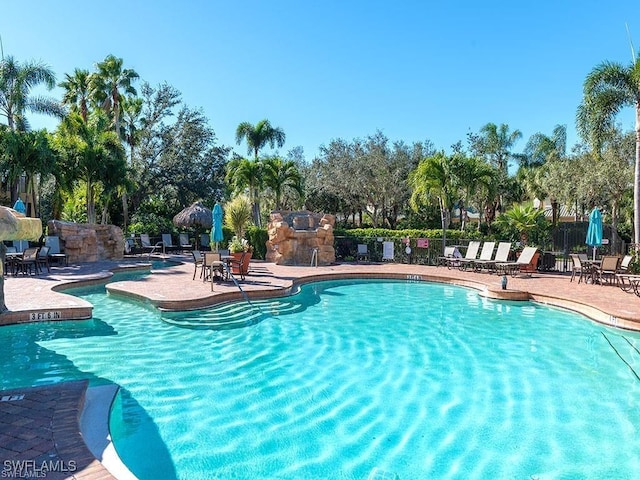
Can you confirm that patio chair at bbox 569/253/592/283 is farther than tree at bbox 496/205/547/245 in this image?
No

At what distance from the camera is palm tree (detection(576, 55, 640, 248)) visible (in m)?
15.1

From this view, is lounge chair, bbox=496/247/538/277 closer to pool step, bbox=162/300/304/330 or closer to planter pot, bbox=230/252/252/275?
pool step, bbox=162/300/304/330

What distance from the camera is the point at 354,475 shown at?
→ 3676 millimetres

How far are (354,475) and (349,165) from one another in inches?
1117

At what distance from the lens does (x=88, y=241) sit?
17625 millimetres

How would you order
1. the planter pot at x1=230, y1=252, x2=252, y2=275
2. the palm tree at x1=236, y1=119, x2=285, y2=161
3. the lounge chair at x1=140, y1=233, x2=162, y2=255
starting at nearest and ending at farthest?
the planter pot at x1=230, y1=252, x2=252, y2=275
the lounge chair at x1=140, y1=233, x2=162, y2=255
the palm tree at x1=236, y1=119, x2=285, y2=161

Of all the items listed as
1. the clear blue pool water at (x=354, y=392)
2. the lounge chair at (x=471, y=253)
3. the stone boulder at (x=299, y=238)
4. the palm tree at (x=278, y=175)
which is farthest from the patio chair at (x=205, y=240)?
the clear blue pool water at (x=354, y=392)

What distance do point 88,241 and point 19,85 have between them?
965 centimetres

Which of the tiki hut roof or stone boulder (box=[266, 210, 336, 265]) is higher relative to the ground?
the tiki hut roof

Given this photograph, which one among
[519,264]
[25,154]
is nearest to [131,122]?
[25,154]

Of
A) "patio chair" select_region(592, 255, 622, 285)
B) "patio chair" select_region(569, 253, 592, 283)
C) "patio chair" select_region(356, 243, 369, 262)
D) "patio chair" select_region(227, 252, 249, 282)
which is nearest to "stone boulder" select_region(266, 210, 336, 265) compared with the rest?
"patio chair" select_region(356, 243, 369, 262)

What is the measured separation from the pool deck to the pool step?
0.31 meters

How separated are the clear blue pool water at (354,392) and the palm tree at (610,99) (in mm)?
9040

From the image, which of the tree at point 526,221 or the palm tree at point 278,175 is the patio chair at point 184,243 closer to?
the palm tree at point 278,175
